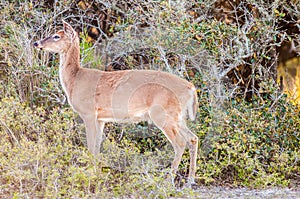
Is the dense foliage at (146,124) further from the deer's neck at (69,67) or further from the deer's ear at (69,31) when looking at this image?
the deer's ear at (69,31)

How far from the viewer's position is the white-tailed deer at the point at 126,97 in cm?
714

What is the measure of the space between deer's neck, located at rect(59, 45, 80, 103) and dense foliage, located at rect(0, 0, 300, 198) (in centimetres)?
38

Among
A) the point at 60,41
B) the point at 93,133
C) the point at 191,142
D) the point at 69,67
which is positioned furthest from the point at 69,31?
the point at 191,142

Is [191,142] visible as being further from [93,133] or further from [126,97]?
[93,133]

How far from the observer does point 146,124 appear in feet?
26.9

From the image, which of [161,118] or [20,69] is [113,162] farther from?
[20,69]

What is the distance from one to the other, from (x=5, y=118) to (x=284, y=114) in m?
3.41

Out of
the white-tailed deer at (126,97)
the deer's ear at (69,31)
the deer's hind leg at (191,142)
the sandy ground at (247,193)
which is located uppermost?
the deer's ear at (69,31)

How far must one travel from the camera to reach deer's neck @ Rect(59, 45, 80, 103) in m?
7.64

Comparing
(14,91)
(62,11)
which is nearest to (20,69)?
(14,91)

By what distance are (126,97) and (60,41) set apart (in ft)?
3.47

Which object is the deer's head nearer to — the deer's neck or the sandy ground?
the deer's neck

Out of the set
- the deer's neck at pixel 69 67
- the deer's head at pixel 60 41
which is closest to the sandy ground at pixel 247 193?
the deer's neck at pixel 69 67

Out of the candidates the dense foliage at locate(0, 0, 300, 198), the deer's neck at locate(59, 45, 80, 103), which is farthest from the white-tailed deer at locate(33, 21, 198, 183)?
the dense foliage at locate(0, 0, 300, 198)
